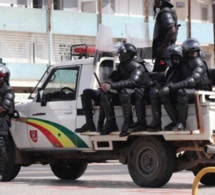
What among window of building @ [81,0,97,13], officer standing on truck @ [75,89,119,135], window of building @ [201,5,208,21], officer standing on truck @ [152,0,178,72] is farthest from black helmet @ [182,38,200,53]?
window of building @ [201,5,208,21]

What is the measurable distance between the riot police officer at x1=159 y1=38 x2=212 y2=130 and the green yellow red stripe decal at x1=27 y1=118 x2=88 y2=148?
2077 mm

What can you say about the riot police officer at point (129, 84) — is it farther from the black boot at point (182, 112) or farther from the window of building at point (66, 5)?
the window of building at point (66, 5)

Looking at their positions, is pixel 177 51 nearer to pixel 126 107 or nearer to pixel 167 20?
pixel 167 20

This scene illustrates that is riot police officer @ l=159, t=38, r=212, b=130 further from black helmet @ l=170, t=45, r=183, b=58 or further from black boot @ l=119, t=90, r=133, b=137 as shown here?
black boot @ l=119, t=90, r=133, b=137

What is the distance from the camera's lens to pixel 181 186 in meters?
16.4

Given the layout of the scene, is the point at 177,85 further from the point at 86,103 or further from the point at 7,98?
the point at 7,98

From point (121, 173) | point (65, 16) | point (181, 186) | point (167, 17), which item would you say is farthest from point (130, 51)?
point (65, 16)

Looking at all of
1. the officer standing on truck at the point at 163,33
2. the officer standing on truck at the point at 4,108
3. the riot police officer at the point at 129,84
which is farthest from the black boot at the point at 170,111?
the officer standing on truck at the point at 4,108

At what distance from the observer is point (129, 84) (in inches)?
640

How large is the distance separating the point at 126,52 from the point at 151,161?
1.90 m

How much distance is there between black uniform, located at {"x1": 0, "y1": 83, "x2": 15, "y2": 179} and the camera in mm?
17734

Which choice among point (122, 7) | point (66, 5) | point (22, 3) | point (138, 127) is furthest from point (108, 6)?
point (138, 127)

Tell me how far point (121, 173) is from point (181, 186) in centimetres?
499

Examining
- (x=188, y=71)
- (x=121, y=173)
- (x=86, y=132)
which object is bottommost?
(x=121, y=173)
